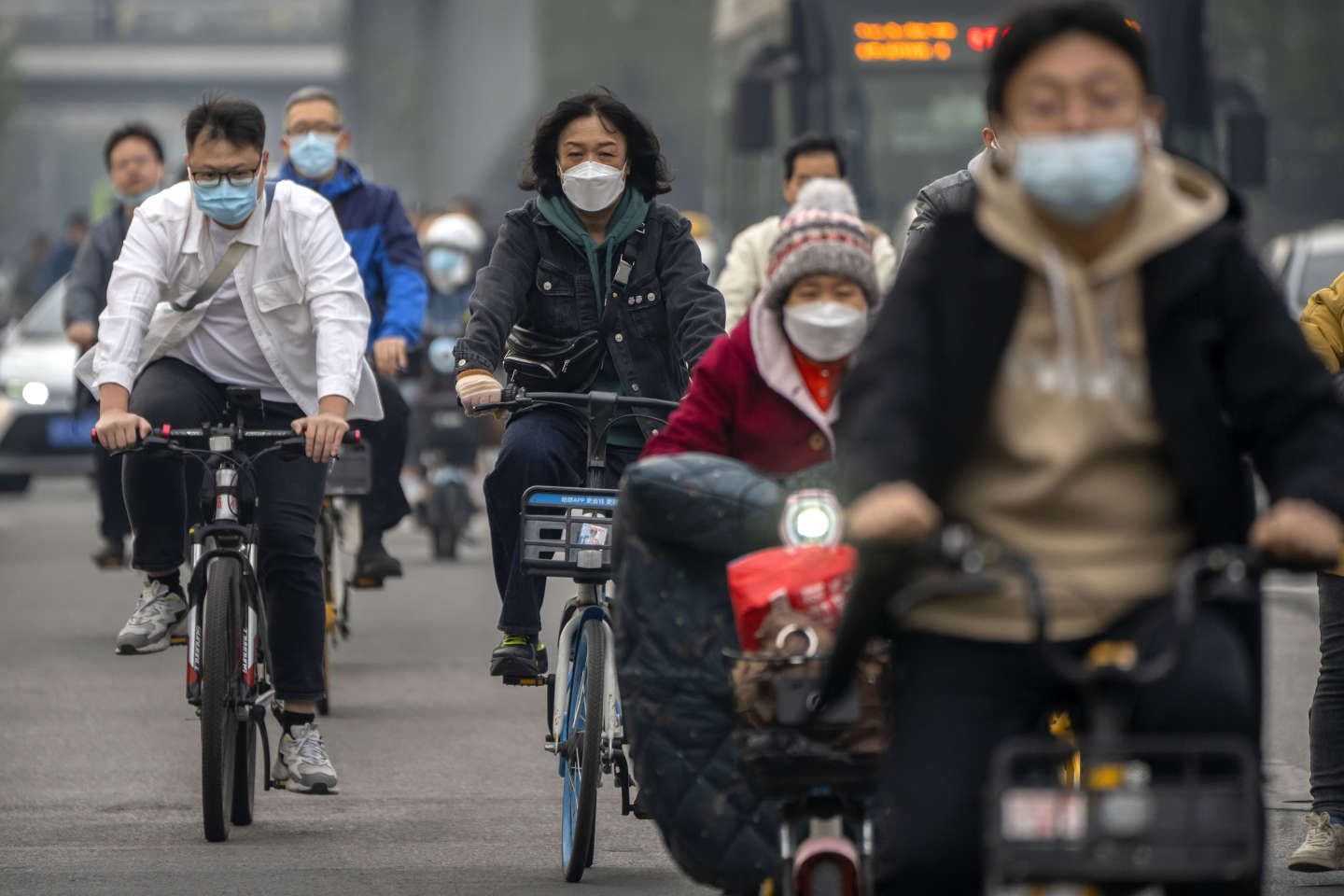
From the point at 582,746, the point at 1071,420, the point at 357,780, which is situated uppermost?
the point at 1071,420

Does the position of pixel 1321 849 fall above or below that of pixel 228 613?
below

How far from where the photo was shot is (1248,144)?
1603cm

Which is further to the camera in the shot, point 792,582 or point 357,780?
point 357,780

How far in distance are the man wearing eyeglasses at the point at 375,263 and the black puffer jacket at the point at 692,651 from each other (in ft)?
18.0

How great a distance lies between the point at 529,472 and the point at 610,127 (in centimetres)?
103

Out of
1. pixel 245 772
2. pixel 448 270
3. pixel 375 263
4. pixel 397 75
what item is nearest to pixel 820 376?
pixel 245 772

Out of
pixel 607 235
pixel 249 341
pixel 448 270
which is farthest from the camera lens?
pixel 448 270

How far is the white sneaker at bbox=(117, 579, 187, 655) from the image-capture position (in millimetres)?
8281

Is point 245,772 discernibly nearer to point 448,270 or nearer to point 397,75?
point 448,270

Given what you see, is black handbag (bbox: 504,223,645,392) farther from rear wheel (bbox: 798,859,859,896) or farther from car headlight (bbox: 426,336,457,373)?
car headlight (bbox: 426,336,457,373)

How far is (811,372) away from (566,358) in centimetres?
222

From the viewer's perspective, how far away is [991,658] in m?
3.96

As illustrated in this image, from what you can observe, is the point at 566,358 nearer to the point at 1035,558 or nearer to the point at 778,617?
the point at 778,617

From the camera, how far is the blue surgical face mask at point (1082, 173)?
151 inches
